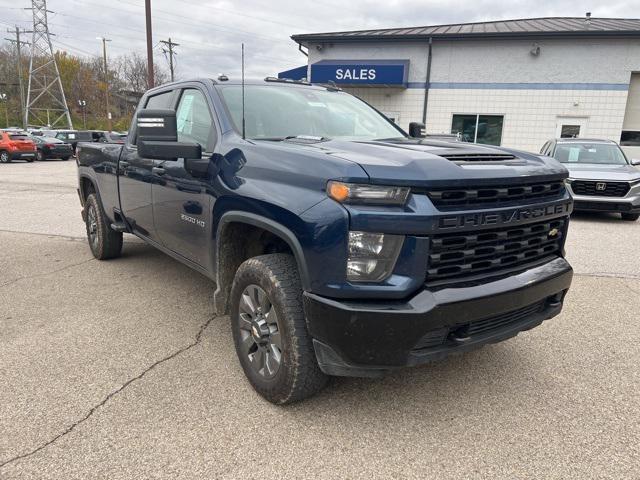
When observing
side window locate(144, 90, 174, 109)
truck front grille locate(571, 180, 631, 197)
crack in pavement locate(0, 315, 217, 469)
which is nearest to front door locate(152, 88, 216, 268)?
side window locate(144, 90, 174, 109)

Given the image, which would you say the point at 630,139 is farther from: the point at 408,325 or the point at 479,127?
the point at 408,325

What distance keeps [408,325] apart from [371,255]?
36 centimetres

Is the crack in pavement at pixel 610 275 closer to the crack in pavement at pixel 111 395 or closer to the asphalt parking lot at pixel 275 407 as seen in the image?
the asphalt parking lot at pixel 275 407

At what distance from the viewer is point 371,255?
7.21 ft

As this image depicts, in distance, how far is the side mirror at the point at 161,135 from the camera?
2.99 m

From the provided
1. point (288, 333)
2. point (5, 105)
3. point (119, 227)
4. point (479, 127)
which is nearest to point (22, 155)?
point (479, 127)

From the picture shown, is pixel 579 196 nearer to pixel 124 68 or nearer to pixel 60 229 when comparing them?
pixel 60 229

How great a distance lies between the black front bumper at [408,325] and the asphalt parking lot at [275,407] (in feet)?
1.45

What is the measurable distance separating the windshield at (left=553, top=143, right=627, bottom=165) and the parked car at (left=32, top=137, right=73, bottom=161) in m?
25.7

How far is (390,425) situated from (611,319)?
8.61ft

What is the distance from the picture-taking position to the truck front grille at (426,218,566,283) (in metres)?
2.27

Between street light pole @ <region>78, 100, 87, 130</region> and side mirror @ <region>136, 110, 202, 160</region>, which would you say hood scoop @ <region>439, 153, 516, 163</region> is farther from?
street light pole @ <region>78, 100, 87, 130</region>

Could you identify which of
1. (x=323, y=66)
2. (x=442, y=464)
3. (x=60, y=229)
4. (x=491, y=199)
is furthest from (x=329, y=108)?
(x=323, y=66)

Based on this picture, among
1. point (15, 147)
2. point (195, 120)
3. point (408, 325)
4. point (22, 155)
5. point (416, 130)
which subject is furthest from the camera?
point (22, 155)
